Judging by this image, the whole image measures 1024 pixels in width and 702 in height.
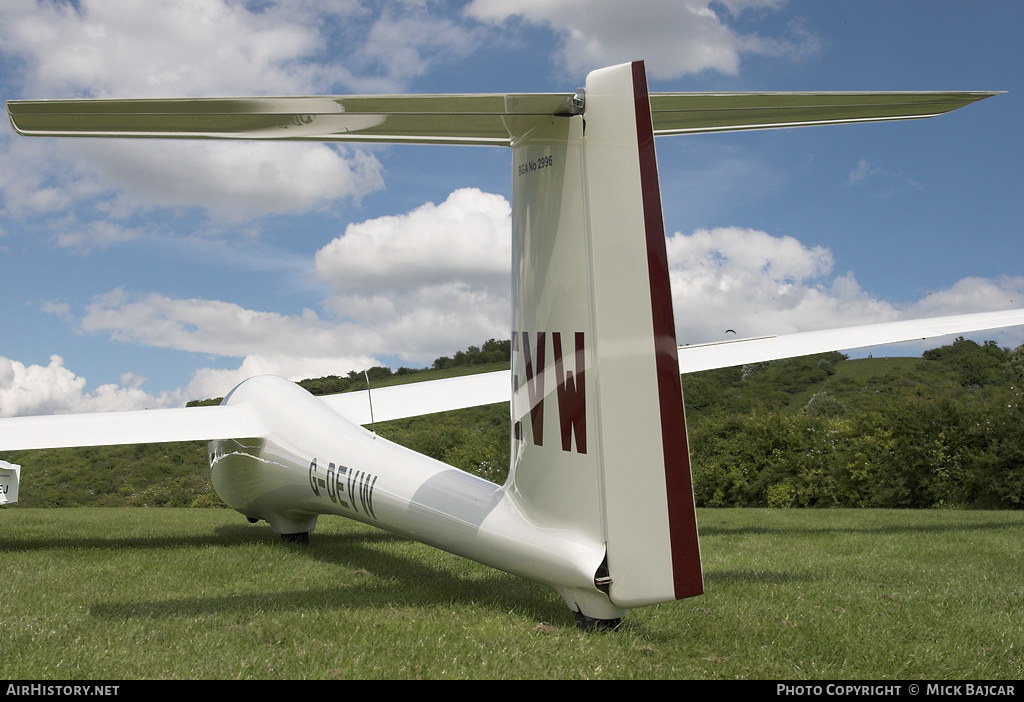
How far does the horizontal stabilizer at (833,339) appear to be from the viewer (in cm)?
770

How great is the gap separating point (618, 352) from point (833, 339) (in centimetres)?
533

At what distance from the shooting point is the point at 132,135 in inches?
142

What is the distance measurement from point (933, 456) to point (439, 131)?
1850 cm

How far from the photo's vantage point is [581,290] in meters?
3.91

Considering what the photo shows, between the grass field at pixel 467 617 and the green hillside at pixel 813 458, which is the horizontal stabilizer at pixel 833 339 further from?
the green hillside at pixel 813 458

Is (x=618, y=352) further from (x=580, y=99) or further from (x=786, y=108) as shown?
(x=786, y=108)

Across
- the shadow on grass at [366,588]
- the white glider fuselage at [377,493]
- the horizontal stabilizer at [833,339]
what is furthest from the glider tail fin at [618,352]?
the horizontal stabilizer at [833,339]

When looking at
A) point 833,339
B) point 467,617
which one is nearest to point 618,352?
point 467,617

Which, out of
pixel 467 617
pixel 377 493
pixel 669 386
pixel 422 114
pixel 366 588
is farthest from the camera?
pixel 366 588

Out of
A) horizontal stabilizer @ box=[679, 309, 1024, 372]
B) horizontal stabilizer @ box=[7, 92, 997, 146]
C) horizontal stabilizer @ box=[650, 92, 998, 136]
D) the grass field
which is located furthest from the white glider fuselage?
horizontal stabilizer @ box=[679, 309, 1024, 372]

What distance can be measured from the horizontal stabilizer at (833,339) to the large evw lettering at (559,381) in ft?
12.7

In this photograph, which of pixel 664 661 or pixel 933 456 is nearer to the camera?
pixel 664 661
